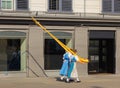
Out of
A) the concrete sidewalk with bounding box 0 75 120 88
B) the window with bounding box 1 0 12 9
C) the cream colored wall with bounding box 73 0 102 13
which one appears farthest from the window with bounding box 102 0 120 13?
the window with bounding box 1 0 12 9

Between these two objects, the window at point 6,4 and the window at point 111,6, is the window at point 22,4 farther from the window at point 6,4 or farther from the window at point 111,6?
the window at point 111,6

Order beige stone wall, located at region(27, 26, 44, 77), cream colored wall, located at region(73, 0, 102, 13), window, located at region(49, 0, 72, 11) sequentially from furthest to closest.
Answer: cream colored wall, located at region(73, 0, 102, 13)
window, located at region(49, 0, 72, 11)
beige stone wall, located at region(27, 26, 44, 77)

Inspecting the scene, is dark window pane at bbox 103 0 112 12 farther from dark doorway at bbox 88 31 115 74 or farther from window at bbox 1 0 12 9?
window at bbox 1 0 12 9

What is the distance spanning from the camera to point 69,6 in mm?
24188

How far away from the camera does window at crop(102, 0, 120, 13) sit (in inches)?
978

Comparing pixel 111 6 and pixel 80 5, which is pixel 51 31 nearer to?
pixel 80 5

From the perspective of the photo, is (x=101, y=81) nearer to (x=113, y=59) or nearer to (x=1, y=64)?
(x=113, y=59)

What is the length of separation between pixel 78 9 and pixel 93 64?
3.85 meters

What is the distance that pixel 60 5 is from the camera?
950 inches

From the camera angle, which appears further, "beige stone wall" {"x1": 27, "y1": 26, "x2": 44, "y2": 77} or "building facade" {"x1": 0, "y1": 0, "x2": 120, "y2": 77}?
"beige stone wall" {"x1": 27, "y1": 26, "x2": 44, "y2": 77}

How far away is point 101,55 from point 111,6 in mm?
3199

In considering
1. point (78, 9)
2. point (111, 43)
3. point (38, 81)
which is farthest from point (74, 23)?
point (38, 81)

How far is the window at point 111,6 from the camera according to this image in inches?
978

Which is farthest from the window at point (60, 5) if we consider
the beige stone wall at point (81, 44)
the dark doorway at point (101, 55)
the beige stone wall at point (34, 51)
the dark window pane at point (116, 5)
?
the dark window pane at point (116, 5)
